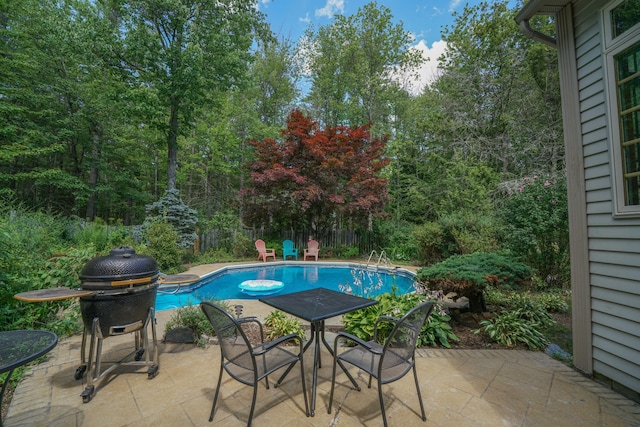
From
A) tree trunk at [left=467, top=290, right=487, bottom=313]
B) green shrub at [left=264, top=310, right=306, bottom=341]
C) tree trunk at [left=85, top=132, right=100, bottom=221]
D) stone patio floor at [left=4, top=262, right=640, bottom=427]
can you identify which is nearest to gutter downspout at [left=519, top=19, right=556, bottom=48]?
tree trunk at [left=467, top=290, right=487, bottom=313]

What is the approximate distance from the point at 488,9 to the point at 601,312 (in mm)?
12547

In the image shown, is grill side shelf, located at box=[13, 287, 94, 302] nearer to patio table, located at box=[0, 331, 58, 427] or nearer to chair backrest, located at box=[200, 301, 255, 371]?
patio table, located at box=[0, 331, 58, 427]

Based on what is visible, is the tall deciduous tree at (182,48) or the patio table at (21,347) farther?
the tall deciduous tree at (182,48)

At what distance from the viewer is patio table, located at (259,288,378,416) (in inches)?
77.0

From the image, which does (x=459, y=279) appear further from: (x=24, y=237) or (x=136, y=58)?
(x=136, y=58)

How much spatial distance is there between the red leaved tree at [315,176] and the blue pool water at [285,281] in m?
2.27

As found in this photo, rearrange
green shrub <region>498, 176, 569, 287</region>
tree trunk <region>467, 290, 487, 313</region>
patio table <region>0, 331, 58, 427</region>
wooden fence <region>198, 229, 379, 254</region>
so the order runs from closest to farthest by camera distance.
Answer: patio table <region>0, 331, 58, 427</region> < tree trunk <region>467, 290, 487, 313</region> < green shrub <region>498, 176, 569, 287</region> < wooden fence <region>198, 229, 379, 254</region>

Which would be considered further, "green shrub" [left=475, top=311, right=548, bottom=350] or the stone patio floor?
"green shrub" [left=475, top=311, right=548, bottom=350]

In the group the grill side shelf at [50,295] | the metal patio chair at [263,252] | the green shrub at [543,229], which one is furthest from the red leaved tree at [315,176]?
the grill side shelf at [50,295]

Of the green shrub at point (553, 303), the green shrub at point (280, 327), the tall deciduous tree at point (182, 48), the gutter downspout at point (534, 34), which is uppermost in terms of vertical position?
the tall deciduous tree at point (182, 48)

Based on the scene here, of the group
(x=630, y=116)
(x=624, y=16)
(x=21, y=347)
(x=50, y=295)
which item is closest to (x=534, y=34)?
(x=624, y=16)

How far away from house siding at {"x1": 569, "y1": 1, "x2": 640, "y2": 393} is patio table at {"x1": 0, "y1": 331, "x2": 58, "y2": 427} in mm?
3798

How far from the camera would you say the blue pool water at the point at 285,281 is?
6.18m

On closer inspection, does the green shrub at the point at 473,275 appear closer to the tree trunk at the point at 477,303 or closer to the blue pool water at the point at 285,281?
the tree trunk at the point at 477,303
